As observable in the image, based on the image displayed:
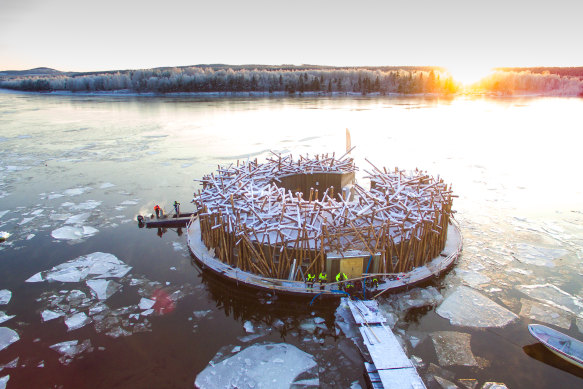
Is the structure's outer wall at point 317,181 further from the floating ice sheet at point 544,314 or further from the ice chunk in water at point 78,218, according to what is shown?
the ice chunk in water at point 78,218

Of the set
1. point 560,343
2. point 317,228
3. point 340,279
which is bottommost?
point 560,343

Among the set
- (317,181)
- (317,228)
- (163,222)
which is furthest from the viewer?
(317,181)

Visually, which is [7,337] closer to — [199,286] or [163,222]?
[199,286]

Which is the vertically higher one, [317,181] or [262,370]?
[317,181]

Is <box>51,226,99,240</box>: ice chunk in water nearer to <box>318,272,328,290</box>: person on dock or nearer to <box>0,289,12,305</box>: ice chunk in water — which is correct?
<box>0,289,12,305</box>: ice chunk in water

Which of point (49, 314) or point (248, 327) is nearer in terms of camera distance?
point (248, 327)

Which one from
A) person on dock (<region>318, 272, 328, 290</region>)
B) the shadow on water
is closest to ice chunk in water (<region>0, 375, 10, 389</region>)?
person on dock (<region>318, 272, 328, 290</region>)

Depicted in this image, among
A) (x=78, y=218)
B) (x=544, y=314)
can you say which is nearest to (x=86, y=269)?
(x=78, y=218)
